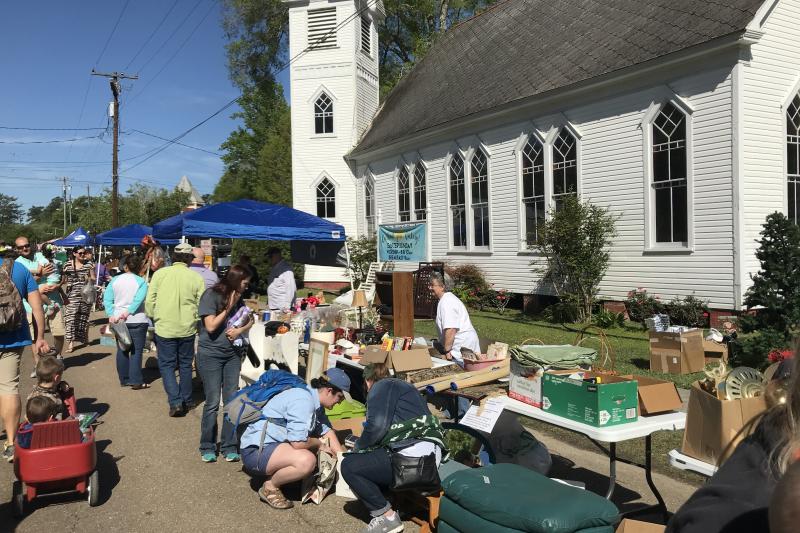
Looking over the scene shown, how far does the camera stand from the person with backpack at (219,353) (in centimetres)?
600

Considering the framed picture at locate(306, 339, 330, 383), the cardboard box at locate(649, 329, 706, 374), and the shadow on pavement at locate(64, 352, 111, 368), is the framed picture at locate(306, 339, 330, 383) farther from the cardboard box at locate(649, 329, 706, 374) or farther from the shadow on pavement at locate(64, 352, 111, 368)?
A: the shadow on pavement at locate(64, 352, 111, 368)

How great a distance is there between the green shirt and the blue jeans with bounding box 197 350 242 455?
124cm

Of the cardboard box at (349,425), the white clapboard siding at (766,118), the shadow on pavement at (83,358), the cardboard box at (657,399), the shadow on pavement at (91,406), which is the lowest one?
the shadow on pavement at (91,406)

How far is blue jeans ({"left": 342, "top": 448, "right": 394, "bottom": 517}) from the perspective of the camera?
172 inches

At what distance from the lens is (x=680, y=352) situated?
894cm

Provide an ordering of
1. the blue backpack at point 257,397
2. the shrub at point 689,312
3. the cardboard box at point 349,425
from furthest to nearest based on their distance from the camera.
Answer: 1. the shrub at point 689,312
2. the cardboard box at point 349,425
3. the blue backpack at point 257,397

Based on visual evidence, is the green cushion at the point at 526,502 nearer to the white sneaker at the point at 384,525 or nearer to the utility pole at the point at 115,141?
the white sneaker at the point at 384,525

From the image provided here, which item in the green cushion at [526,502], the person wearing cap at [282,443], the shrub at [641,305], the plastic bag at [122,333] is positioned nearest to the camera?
the green cushion at [526,502]

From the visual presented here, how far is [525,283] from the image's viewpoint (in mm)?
16531

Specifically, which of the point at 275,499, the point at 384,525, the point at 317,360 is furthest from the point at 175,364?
the point at 384,525

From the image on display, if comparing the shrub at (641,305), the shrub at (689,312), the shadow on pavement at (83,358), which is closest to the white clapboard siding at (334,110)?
the shadow on pavement at (83,358)

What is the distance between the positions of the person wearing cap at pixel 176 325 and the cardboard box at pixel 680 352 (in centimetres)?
650

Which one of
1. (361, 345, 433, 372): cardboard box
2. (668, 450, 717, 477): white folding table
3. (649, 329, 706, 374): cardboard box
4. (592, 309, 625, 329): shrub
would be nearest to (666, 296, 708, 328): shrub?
(592, 309, 625, 329): shrub

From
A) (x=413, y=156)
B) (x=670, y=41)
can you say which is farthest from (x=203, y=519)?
(x=413, y=156)
